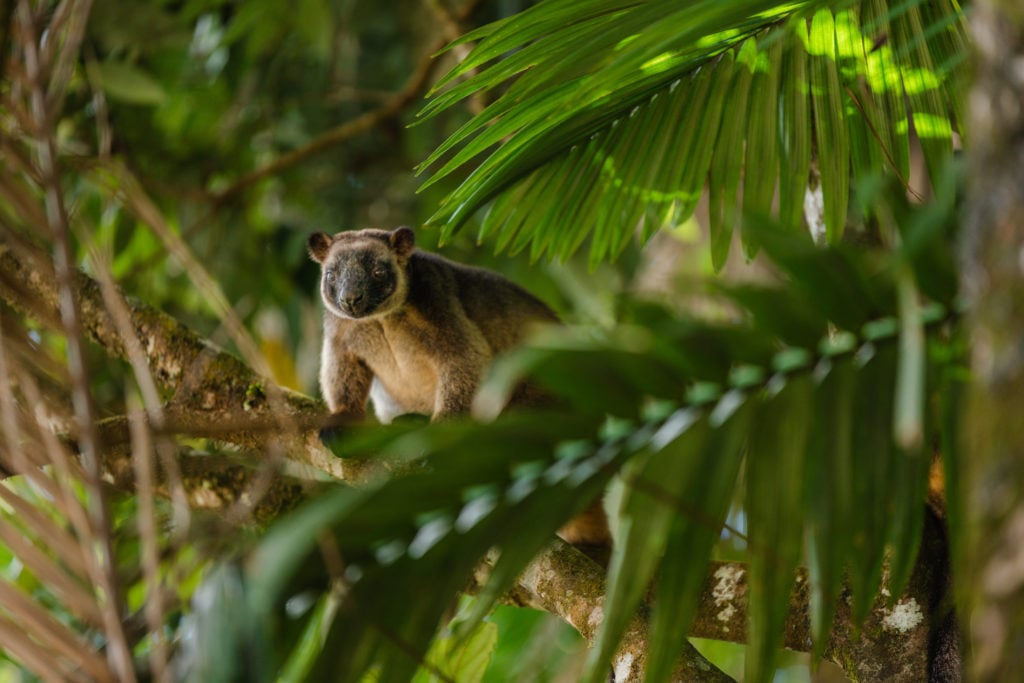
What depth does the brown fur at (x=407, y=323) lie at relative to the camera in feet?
15.7

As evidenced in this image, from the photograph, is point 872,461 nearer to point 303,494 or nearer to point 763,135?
point 763,135

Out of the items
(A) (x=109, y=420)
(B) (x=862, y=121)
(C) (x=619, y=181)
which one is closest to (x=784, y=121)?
(B) (x=862, y=121)

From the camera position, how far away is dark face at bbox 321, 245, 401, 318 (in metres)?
4.75

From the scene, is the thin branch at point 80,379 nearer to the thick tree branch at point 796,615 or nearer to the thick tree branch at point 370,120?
the thick tree branch at point 796,615

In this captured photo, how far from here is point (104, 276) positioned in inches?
69.2

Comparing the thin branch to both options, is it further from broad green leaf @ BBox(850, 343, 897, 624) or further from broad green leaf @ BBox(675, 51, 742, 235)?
broad green leaf @ BBox(675, 51, 742, 235)

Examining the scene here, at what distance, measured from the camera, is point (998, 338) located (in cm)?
114

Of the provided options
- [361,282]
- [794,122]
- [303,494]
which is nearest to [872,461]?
[794,122]

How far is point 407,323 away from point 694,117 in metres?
2.26

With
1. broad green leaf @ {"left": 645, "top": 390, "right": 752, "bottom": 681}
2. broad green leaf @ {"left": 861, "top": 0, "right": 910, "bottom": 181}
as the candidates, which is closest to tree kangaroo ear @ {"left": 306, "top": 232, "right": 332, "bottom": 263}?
broad green leaf @ {"left": 861, "top": 0, "right": 910, "bottom": 181}

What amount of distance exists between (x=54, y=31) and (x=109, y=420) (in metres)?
1.92

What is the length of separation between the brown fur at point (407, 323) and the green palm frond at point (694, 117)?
168cm

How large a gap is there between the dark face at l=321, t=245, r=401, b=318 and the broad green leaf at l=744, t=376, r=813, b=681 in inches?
130

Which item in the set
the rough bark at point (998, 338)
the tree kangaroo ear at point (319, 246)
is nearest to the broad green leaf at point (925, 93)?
the rough bark at point (998, 338)
